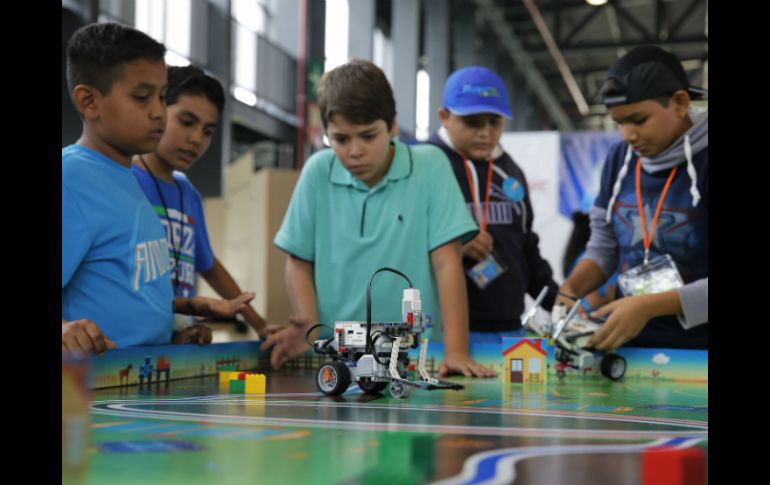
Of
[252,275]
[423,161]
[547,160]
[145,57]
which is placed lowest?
[252,275]

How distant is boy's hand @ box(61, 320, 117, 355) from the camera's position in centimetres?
102

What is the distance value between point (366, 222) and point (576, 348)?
0.42 metres

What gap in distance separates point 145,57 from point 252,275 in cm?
125

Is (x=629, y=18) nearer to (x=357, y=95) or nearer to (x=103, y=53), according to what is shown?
(x=357, y=95)

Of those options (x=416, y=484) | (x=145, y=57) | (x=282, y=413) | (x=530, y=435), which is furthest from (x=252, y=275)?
(x=416, y=484)

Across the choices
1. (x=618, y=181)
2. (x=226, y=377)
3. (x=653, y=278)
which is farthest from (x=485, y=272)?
(x=226, y=377)

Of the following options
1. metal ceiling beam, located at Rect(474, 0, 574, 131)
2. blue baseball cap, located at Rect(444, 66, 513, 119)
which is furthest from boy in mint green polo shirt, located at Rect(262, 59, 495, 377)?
metal ceiling beam, located at Rect(474, 0, 574, 131)

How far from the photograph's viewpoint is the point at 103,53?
120 centimetres

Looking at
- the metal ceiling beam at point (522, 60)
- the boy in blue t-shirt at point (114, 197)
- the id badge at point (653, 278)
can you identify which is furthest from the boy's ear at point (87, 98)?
the metal ceiling beam at point (522, 60)

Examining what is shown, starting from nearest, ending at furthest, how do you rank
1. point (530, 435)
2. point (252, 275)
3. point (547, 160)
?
point (530, 435)
point (252, 275)
point (547, 160)

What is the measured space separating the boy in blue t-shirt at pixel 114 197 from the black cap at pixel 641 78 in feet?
2.67

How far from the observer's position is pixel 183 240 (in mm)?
1706

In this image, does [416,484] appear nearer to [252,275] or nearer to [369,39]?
[252,275]

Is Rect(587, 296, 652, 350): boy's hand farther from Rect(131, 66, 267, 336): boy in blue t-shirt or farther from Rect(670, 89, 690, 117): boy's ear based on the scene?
Rect(131, 66, 267, 336): boy in blue t-shirt
